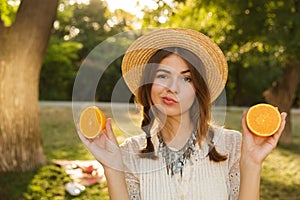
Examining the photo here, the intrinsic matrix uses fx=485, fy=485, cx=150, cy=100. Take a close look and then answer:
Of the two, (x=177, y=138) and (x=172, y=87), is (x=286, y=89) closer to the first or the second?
(x=177, y=138)

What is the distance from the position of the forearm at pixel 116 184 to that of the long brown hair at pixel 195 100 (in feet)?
0.66

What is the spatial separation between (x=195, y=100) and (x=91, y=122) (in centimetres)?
55

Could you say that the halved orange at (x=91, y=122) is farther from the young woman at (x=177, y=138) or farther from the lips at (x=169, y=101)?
the lips at (x=169, y=101)

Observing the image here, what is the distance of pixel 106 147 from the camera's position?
2.28 metres

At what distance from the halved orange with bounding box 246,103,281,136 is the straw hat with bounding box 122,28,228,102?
0.30 m

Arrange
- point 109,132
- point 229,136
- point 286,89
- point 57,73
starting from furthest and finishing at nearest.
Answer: point 57,73 → point 286,89 → point 229,136 → point 109,132

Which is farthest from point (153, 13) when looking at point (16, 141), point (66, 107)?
point (66, 107)

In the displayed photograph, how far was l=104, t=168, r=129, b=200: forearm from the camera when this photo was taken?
2.37 m

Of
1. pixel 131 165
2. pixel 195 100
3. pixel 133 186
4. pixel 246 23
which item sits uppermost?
pixel 246 23

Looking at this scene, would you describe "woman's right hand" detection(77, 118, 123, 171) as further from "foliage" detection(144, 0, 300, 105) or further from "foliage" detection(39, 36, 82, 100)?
"foliage" detection(39, 36, 82, 100)

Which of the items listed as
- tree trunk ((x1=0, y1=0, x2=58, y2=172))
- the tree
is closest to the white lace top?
tree trunk ((x1=0, y1=0, x2=58, y2=172))

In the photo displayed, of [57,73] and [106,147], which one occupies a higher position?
[106,147]

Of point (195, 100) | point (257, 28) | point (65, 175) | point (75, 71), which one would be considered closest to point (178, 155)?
point (195, 100)

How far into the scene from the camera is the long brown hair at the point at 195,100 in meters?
2.37
